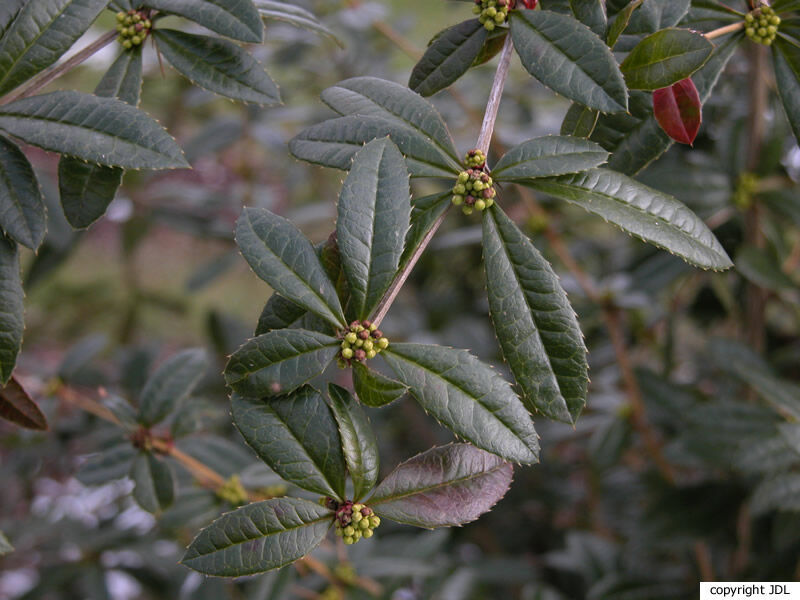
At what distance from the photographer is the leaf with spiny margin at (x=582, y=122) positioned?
883 mm

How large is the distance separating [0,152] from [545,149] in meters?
0.69

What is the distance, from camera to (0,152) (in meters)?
0.90

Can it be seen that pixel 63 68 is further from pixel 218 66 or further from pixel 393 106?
pixel 393 106

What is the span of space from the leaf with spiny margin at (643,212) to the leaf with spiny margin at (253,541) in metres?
0.48

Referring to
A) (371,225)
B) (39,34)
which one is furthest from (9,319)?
(371,225)

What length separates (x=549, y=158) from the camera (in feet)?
2.74

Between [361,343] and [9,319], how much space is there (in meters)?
0.44

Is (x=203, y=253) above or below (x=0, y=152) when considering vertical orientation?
above

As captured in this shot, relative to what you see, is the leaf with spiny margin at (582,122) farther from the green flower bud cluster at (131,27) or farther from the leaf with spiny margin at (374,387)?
the green flower bud cluster at (131,27)

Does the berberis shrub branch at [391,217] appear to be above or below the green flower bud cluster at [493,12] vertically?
below

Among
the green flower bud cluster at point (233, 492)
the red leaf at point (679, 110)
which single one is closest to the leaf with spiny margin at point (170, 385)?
the green flower bud cluster at point (233, 492)

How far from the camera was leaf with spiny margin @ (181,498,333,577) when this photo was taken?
743mm

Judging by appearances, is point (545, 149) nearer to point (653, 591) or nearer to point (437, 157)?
point (437, 157)

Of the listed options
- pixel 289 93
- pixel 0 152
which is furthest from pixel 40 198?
pixel 289 93
